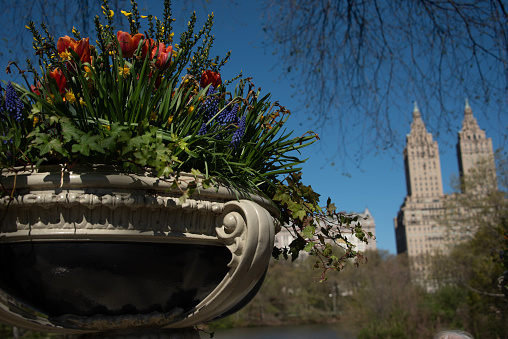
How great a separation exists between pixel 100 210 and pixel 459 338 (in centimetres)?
156

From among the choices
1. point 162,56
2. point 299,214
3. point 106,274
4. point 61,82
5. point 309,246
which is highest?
point 162,56

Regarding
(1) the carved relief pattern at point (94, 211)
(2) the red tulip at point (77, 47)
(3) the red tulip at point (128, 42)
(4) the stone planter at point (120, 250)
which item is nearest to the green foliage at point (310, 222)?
(4) the stone planter at point (120, 250)

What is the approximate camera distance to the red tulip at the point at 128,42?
5.15 feet

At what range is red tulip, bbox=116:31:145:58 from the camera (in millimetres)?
1570

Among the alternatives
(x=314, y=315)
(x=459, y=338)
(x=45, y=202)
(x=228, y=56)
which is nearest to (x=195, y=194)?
(x=45, y=202)

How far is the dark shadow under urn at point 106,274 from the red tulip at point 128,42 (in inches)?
27.7

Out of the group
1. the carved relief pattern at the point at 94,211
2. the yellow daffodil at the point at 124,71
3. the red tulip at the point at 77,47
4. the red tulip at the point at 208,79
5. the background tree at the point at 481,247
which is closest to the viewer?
the carved relief pattern at the point at 94,211

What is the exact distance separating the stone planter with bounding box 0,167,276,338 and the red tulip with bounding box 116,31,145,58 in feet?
1.74

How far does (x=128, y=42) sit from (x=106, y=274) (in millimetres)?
796

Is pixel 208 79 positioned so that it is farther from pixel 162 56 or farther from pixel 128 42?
pixel 128 42

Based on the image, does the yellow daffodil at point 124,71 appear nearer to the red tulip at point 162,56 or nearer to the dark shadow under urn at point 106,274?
the red tulip at point 162,56

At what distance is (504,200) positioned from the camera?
18.8 m

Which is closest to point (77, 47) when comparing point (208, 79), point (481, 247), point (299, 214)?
point (208, 79)

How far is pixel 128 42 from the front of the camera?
158 centimetres
